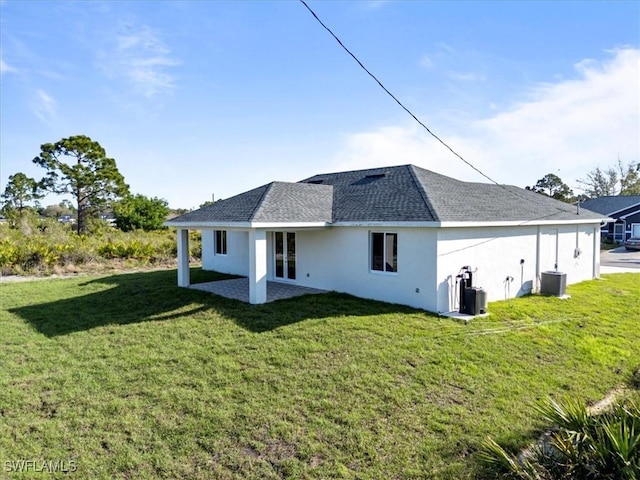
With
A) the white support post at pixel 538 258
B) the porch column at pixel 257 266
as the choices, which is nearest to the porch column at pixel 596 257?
the white support post at pixel 538 258

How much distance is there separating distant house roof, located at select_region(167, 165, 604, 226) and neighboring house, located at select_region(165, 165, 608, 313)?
0.06 m

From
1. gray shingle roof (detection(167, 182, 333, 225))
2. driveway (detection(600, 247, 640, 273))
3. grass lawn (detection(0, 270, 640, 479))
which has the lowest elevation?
grass lawn (detection(0, 270, 640, 479))

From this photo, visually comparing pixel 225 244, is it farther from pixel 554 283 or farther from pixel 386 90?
pixel 554 283

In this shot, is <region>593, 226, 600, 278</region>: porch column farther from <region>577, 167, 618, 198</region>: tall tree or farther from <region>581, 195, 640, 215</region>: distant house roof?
<region>577, 167, 618, 198</region>: tall tree

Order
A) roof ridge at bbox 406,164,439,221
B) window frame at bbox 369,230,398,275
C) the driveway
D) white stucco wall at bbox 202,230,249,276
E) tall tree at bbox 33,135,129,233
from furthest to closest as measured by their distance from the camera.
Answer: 1. tall tree at bbox 33,135,129,233
2. the driveway
3. white stucco wall at bbox 202,230,249,276
4. window frame at bbox 369,230,398,275
5. roof ridge at bbox 406,164,439,221

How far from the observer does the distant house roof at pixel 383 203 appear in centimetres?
1298

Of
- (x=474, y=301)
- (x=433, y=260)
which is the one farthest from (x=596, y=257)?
(x=433, y=260)

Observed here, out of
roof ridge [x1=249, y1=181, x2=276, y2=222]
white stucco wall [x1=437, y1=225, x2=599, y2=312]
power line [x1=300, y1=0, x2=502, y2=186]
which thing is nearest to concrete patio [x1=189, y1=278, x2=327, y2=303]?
roof ridge [x1=249, y1=181, x2=276, y2=222]

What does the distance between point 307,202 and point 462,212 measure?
579 cm

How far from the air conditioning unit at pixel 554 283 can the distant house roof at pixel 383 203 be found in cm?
231

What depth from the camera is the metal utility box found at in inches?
448

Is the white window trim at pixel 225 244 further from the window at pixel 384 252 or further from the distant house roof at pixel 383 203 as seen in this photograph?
the window at pixel 384 252

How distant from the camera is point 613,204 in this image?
45.1 meters

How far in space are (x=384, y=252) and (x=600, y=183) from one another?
71.7 meters
